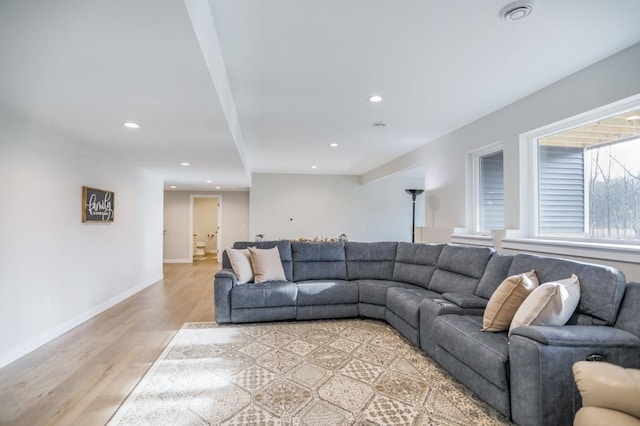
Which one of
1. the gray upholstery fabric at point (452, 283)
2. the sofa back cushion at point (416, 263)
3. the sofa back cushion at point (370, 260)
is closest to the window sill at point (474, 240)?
the sofa back cushion at point (416, 263)

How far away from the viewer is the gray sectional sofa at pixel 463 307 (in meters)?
1.74

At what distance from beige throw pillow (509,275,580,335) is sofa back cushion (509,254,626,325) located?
0.18ft

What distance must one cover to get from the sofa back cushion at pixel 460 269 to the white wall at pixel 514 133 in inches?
26.7

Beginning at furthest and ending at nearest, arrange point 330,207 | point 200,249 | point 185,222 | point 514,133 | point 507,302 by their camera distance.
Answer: point 200,249 < point 185,222 < point 330,207 < point 514,133 < point 507,302

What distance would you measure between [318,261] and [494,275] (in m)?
2.21

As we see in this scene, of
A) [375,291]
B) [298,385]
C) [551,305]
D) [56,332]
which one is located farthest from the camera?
[375,291]

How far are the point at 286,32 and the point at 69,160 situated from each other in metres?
3.06

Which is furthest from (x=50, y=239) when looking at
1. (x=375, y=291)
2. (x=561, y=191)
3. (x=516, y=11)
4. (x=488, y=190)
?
(x=561, y=191)

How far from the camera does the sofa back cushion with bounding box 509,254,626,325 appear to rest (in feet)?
6.34

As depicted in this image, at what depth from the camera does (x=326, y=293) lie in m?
3.93

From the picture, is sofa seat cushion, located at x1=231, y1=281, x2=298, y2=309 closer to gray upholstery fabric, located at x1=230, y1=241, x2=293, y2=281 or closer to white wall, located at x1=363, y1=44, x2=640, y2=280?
gray upholstery fabric, located at x1=230, y1=241, x2=293, y2=281

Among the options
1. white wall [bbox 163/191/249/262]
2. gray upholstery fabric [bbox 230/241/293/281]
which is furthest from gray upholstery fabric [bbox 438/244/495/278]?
white wall [bbox 163/191/249/262]

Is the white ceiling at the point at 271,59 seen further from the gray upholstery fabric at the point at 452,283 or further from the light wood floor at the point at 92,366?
the light wood floor at the point at 92,366

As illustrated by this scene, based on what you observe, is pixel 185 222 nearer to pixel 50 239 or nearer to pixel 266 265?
pixel 50 239
